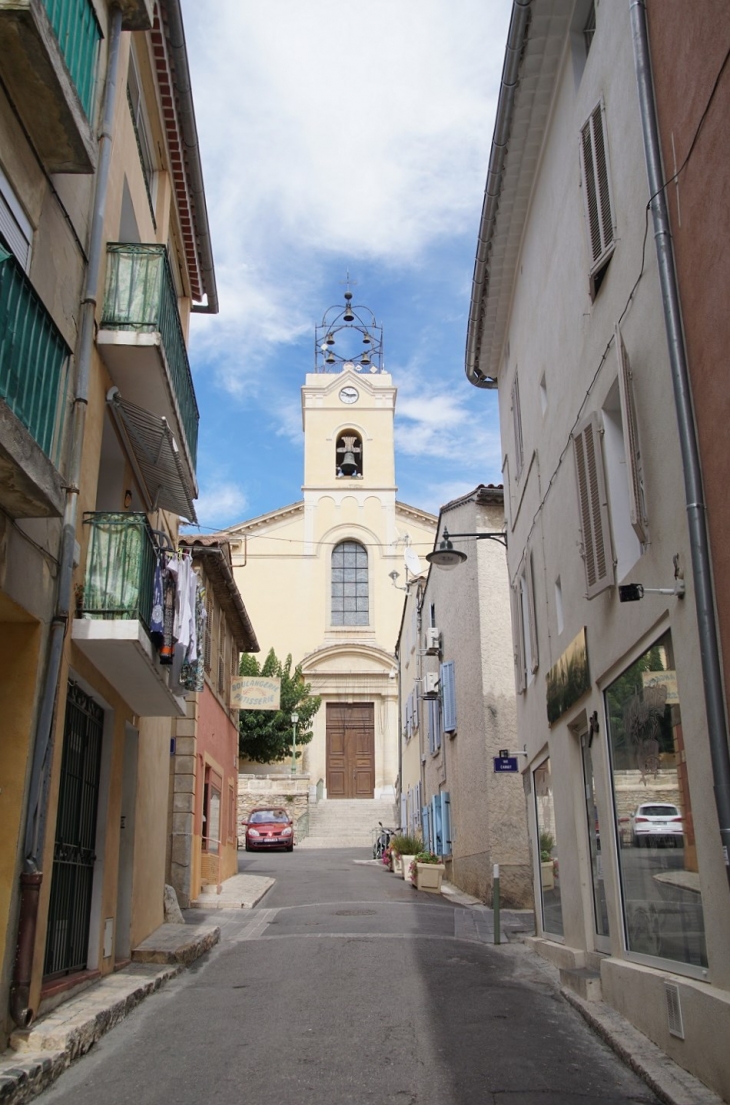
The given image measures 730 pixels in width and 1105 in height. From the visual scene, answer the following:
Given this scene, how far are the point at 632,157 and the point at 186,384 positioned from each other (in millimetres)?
5688

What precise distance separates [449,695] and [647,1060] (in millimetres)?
14389

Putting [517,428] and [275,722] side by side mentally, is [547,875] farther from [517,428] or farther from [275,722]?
[275,722]

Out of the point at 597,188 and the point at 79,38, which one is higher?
the point at 79,38

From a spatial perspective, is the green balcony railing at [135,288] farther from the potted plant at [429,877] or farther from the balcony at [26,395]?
the potted plant at [429,877]

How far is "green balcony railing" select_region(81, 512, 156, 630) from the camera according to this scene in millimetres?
8250

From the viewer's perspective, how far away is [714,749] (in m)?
5.52

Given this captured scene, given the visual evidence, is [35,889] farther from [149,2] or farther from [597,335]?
[149,2]

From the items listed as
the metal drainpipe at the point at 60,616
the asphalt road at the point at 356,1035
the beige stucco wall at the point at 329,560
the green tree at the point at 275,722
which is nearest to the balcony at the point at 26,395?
the metal drainpipe at the point at 60,616

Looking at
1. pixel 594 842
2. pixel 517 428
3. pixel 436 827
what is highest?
pixel 517 428

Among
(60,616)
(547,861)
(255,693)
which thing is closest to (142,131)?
(60,616)

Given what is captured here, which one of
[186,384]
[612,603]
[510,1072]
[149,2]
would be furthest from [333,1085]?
→ [149,2]

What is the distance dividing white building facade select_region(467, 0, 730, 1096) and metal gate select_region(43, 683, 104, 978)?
4337mm

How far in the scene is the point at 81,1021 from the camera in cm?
697

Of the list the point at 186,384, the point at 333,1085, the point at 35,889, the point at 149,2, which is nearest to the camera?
the point at 333,1085
